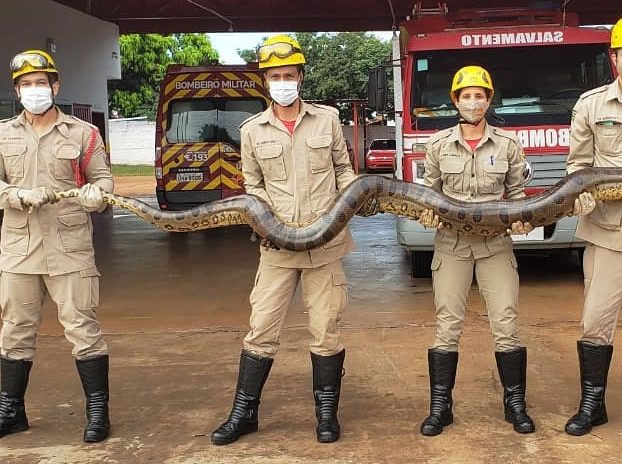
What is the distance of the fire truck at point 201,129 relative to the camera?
13.3 m

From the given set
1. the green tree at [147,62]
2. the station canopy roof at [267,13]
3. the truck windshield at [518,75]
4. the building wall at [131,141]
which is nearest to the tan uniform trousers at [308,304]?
the truck windshield at [518,75]

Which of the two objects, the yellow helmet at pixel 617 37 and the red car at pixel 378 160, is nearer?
the yellow helmet at pixel 617 37

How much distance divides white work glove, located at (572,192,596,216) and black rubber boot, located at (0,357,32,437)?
3261mm

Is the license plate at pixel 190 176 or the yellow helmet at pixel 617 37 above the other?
the yellow helmet at pixel 617 37

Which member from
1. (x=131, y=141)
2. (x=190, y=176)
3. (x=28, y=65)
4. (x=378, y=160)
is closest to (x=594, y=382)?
(x=28, y=65)

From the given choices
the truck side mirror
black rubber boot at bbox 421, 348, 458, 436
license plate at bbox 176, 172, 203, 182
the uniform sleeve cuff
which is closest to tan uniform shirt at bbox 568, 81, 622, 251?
black rubber boot at bbox 421, 348, 458, 436

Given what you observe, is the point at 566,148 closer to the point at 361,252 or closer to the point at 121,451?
the point at 361,252

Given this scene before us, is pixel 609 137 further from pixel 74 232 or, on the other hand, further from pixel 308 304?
pixel 74 232

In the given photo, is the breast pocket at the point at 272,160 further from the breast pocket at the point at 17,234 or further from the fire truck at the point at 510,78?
the fire truck at the point at 510,78

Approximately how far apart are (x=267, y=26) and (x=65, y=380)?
14959 millimetres

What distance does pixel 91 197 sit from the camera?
4348mm

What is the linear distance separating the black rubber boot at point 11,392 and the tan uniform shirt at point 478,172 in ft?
8.34

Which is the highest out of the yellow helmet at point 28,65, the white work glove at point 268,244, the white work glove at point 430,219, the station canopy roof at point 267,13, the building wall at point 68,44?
the station canopy roof at point 267,13

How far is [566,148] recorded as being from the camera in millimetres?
8062
